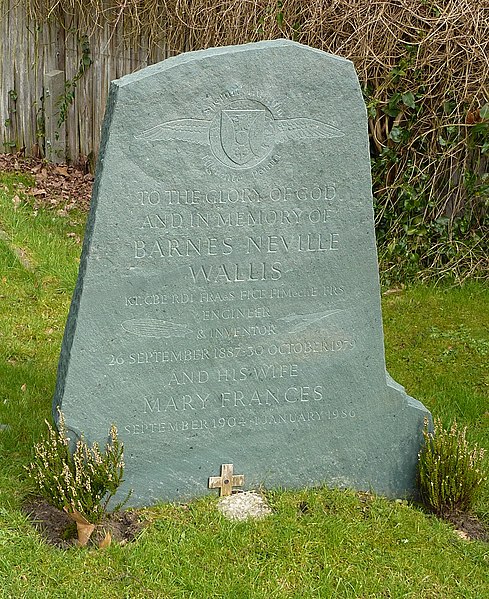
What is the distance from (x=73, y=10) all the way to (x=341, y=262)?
6732 millimetres

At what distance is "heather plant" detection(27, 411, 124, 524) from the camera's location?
3.78 meters

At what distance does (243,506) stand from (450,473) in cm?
99

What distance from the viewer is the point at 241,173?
402 centimetres

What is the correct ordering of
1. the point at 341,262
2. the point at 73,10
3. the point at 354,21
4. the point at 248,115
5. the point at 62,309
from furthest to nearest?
1. the point at 73,10
2. the point at 354,21
3. the point at 62,309
4. the point at 341,262
5. the point at 248,115

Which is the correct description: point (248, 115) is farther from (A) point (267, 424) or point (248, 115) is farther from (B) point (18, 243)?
(B) point (18, 243)

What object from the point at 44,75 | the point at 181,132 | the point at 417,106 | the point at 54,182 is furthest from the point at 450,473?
the point at 44,75

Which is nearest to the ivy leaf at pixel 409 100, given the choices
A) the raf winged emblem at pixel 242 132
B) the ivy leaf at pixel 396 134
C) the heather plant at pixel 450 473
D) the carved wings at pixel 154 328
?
the ivy leaf at pixel 396 134

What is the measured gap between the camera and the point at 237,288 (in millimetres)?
4156

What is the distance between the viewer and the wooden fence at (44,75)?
977 cm

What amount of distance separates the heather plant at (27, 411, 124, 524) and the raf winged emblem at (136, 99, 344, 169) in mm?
1298

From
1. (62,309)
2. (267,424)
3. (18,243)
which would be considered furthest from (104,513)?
(18,243)

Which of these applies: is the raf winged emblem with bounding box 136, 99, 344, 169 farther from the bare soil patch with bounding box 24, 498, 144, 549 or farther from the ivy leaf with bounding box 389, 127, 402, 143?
the ivy leaf with bounding box 389, 127, 402, 143

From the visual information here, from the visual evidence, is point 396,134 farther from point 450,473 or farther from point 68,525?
point 68,525

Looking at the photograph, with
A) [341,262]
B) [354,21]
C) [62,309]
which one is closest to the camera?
[341,262]
